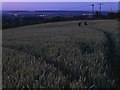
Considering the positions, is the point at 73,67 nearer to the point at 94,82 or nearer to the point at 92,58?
the point at 94,82

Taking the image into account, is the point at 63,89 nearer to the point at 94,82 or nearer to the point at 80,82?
the point at 80,82

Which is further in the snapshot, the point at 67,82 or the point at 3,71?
the point at 3,71

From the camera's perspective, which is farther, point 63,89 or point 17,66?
point 17,66

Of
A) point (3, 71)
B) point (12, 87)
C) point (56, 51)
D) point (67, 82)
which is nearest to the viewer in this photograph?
point (12, 87)

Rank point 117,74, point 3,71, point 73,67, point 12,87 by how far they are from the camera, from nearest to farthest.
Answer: point 12,87, point 3,71, point 73,67, point 117,74

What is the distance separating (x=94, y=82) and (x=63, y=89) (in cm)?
77

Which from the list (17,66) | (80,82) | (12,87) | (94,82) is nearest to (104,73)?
(94,82)

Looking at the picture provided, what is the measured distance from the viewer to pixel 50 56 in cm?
782

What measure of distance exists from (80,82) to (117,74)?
2050 millimetres

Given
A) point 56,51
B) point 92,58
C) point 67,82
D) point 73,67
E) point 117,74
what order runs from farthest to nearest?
point 56,51, point 92,58, point 117,74, point 73,67, point 67,82

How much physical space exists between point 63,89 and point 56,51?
11.7ft

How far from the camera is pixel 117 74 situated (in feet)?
23.5

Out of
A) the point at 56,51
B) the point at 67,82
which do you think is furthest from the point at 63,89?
the point at 56,51

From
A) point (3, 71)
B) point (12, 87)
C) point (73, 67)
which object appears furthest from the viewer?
point (73, 67)
